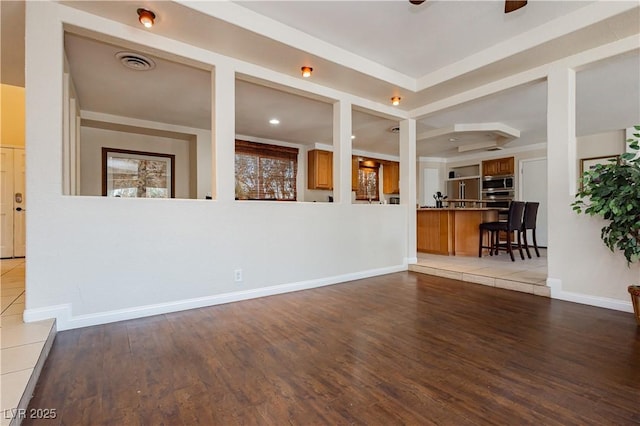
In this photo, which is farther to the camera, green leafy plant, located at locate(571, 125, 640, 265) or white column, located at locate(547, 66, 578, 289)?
white column, located at locate(547, 66, 578, 289)

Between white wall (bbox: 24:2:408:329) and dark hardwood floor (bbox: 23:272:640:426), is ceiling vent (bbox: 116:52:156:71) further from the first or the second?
dark hardwood floor (bbox: 23:272:640:426)

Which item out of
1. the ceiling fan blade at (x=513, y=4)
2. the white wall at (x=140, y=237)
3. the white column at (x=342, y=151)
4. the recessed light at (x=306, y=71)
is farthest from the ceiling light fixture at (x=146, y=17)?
the ceiling fan blade at (x=513, y=4)

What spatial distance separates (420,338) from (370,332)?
0.36 m

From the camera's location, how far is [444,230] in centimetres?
588

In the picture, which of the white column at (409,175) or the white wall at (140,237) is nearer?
the white wall at (140,237)

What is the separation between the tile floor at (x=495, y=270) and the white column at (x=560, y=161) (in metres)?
0.31

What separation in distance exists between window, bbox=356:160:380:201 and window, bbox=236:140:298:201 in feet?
5.89

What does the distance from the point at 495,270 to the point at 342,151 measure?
8.69 ft

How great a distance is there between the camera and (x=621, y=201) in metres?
2.56

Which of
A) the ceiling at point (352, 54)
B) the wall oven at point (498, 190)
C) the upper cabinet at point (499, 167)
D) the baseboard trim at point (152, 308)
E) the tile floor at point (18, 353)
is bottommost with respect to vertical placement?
the baseboard trim at point (152, 308)

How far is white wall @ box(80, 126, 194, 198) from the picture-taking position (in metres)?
5.12

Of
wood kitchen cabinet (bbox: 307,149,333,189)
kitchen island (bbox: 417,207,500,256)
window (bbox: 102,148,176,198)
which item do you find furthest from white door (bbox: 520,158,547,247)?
window (bbox: 102,148,176,198)

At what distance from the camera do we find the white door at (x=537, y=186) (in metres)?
7.01

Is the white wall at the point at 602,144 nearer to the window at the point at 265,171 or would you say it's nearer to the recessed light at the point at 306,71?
the window at the point at 265,171
